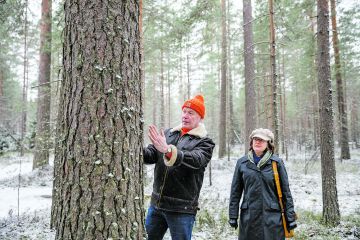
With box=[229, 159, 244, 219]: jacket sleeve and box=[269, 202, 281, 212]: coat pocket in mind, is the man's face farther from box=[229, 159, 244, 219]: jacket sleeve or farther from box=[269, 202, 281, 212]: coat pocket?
box=[269, 202, 281, 212]: coat pocket

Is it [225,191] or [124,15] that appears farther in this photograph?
[225,191]

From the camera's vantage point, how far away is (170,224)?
333 cm

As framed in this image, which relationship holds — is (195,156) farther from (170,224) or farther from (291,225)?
(291,225)

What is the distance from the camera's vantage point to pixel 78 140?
2.50 meters

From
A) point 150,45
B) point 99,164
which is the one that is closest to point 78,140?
point 99,164

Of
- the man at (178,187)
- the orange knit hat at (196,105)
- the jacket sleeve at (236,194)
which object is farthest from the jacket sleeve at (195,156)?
the jacket sleeve at (236,194)

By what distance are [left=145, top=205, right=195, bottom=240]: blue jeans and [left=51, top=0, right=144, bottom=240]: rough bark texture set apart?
0.69 meters

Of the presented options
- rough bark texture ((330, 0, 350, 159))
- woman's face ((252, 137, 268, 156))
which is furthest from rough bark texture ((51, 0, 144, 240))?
rough bark texture ((330, 0, 350, 159))

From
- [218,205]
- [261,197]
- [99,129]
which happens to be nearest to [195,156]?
[99,129]

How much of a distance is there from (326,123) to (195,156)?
16.6ft

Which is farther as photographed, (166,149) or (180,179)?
(180,179)

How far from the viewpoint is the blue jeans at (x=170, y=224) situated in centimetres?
330

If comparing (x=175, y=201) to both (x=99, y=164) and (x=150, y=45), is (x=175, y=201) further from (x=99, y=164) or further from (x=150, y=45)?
(x=150, y=45)

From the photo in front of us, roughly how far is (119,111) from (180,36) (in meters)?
9.48
